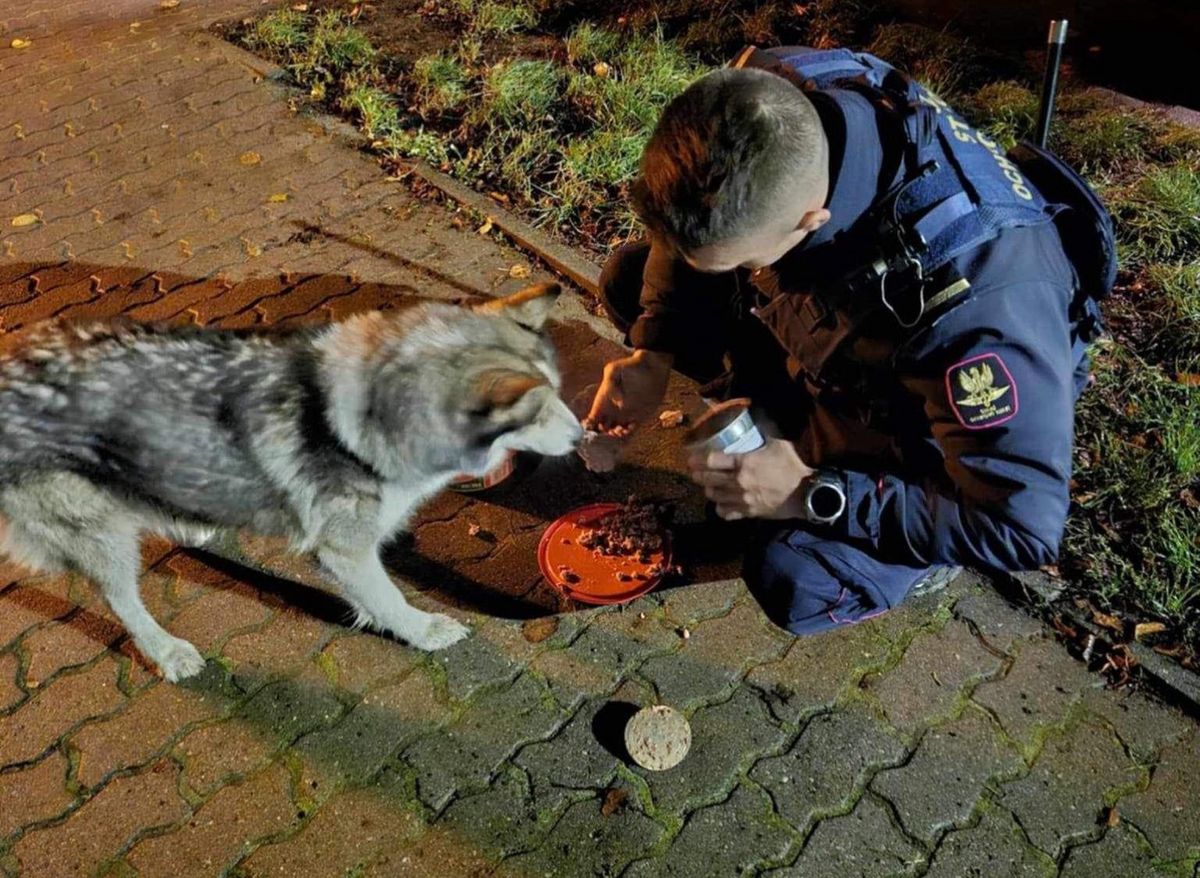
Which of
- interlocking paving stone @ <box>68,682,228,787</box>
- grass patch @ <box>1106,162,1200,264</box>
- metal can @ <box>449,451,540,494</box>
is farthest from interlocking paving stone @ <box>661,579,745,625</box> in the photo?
grass patch @ <box>1106,162,1200,264</box>

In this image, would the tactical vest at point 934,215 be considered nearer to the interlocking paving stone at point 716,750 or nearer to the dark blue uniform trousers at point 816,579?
the dark blue uniform trousers at point 816,579

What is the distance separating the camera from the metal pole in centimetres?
319

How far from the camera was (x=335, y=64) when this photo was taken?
6.88m

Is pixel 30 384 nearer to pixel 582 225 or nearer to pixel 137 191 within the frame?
pixel 582 225

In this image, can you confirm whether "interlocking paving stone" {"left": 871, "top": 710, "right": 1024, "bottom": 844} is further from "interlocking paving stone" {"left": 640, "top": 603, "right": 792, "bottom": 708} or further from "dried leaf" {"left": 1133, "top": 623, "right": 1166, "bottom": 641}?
"dried leaf" {"left": 1133, "top": 623, "right": 1166, "bottom": 641}

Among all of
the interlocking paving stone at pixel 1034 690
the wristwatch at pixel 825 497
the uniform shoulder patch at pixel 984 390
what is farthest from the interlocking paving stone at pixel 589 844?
A: the uniform shoulder patch at pixel 984 390

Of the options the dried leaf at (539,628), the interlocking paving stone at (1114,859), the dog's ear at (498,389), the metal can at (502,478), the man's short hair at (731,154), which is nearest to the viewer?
the man's short hair at (731,154)

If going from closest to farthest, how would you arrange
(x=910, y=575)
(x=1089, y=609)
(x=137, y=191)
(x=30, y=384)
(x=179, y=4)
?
(x=30, y=384)
(x=910, y=575)
(x=1089, y=609)
(x=137, y=191)
(x=179, y=4)

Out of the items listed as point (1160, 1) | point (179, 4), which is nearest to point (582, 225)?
point (1160, 1)

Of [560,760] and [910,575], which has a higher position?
[910,575]

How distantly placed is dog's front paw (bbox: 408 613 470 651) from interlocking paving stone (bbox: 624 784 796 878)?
1115 millimetres

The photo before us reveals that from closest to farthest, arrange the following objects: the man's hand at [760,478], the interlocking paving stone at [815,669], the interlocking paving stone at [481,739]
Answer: the man's hand at [760,478] → the interlocking paving stone at [481,739] → the interlocking paving stone at [815,669]

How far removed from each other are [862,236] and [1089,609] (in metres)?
1.92

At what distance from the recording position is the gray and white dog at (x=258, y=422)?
2.75 metres
